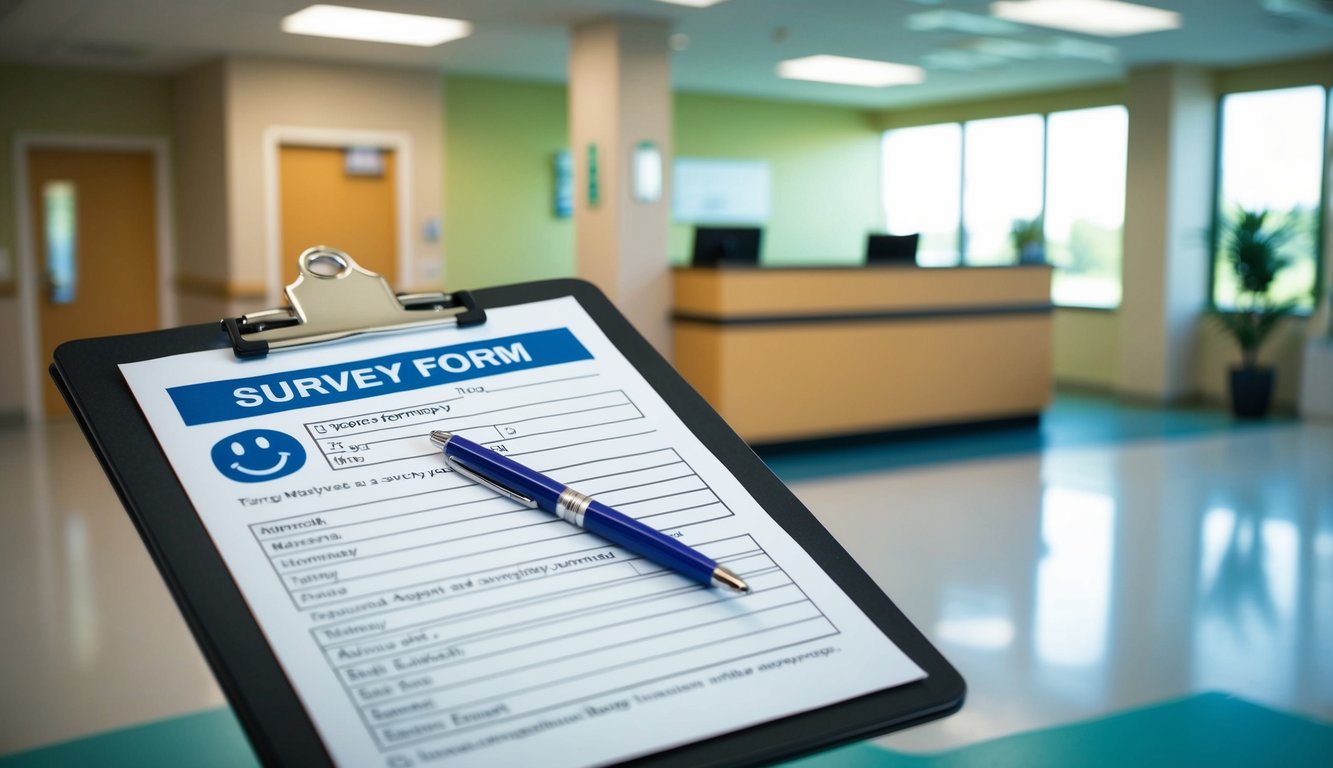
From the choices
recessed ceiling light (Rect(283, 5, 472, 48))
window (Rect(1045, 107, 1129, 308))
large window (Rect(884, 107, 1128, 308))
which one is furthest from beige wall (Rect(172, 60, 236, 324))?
window (Rect(1045, 107, 1129, 308))

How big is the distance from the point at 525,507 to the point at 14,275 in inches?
342

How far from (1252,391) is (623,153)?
4987 millimetres

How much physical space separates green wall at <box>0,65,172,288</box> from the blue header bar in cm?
847

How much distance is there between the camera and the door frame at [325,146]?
8102mm

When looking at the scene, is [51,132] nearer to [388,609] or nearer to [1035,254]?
[1035,254]

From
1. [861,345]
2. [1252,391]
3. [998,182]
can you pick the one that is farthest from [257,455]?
[998,182]

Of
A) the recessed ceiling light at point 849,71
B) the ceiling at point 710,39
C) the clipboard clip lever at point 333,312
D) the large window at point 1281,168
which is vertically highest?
the recessed ceiling light at point 849,71

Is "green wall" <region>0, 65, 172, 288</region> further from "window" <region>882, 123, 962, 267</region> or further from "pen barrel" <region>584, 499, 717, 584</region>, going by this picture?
"pen barrel" <region>584, 499, 717, 584</region>

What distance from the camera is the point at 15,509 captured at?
541 centimetres

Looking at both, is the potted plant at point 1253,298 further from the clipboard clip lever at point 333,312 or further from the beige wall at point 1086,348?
the clipboard clip lever at point 333,312

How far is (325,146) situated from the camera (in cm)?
838

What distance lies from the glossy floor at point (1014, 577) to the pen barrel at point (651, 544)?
2141mm

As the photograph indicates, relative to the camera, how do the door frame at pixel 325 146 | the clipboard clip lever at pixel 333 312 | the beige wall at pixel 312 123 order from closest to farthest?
the clipboard clip lever at pixel 333 312, the beige wall at pixel 312 123, the door frame at pixel 325 146

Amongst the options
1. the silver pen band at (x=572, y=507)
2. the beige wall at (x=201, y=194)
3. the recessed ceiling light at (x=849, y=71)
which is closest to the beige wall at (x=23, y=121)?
the beige wall at (x=201, y=194)
